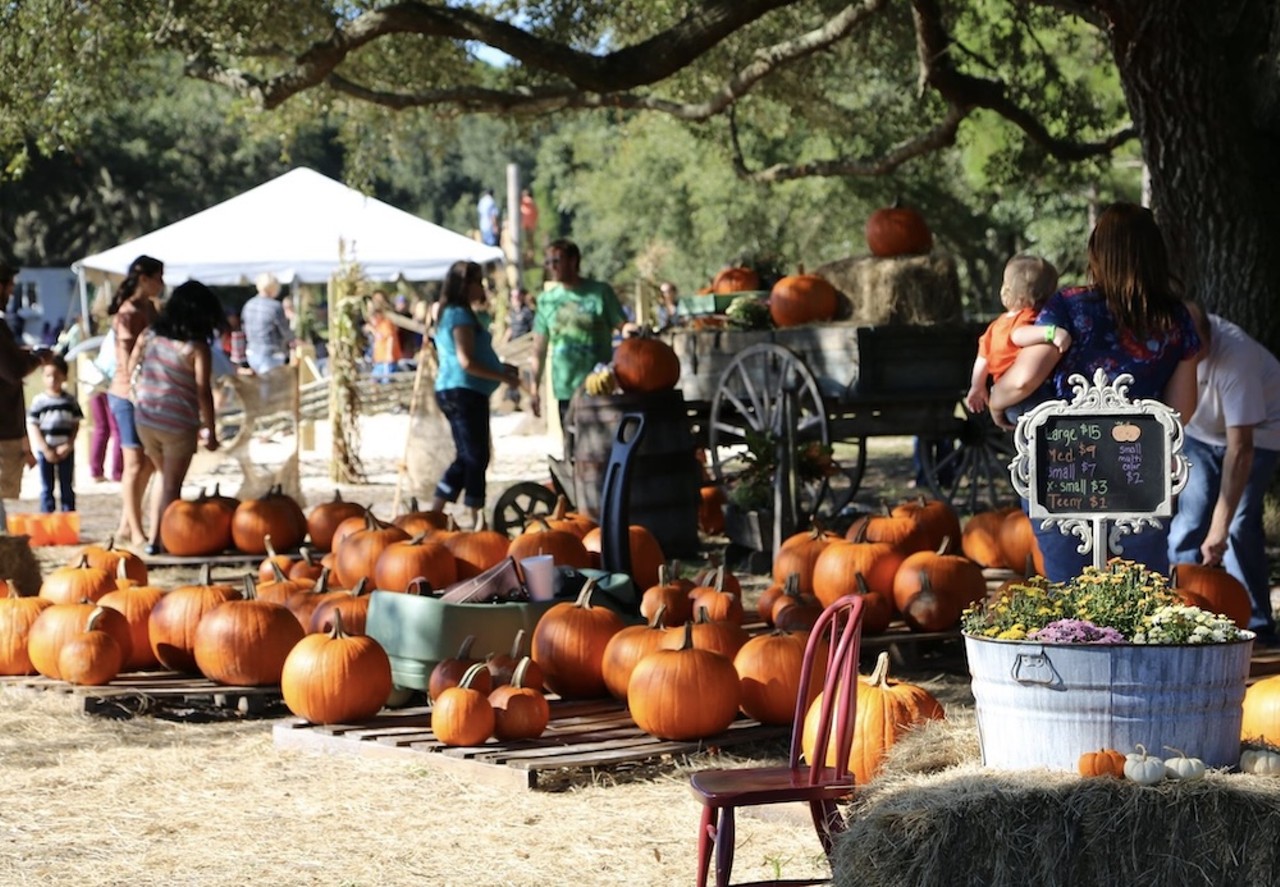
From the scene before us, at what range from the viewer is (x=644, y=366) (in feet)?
36.0

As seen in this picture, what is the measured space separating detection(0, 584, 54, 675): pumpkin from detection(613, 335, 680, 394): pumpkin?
4143mm

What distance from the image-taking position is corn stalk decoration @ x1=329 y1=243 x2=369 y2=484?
679 inches

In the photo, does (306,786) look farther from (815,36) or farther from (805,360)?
(815,36)

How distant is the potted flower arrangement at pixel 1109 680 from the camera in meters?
3.82

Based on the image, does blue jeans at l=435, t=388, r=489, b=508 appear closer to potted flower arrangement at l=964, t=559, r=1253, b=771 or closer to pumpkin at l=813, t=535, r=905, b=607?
pumpkin at l=813, t=535, r=905, b=607

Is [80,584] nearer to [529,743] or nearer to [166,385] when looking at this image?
[529,743]

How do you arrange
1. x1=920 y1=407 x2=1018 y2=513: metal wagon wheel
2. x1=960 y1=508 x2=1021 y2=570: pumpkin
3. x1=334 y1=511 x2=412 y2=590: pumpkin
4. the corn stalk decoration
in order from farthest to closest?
1. the corn stalk decoration
2. x1=920 y1=407 x2=1018 y2=513: metal wagon wheel
3. x1=960 y1=508 x2=1021 y2=570: pumpkin
4. x1=334 y1=511 x2=412 y2=590: pumpkin

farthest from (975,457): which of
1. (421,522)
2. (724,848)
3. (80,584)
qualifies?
(724,848)

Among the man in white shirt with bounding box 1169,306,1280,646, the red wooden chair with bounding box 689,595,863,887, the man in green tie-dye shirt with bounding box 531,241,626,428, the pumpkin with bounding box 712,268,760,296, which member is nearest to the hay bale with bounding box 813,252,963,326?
the pumpkin with bounding box 712,268,760,296

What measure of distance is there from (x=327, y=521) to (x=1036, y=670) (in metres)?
7.06

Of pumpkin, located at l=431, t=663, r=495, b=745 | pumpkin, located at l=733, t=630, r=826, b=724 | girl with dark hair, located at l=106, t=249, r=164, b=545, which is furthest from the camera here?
girl with dark hair, located at l=106, t=249, r=164, b=545

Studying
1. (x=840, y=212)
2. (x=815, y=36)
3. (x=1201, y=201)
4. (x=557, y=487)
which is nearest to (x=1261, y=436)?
(x=1201, y=201)

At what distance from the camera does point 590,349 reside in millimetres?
12094

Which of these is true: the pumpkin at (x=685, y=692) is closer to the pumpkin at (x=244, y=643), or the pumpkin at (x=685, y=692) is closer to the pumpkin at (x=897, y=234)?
the pumpkin at (x=244, y=643)
